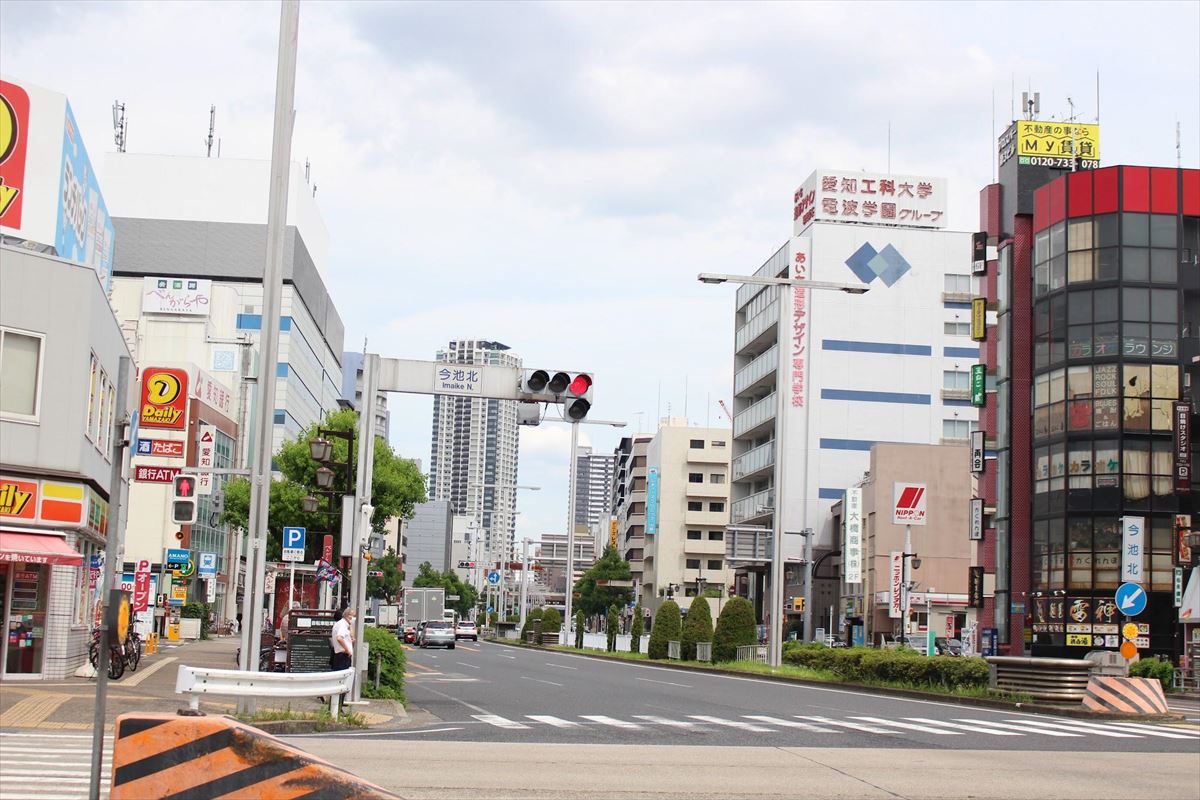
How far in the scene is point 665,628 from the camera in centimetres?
5372

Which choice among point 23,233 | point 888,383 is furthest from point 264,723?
point 888,383

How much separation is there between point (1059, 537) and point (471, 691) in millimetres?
32276

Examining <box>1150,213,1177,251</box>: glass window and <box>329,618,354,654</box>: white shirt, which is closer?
<box>329,618,354,654</box>: white shirt

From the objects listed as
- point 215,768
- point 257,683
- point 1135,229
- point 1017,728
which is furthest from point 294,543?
point 1135,229

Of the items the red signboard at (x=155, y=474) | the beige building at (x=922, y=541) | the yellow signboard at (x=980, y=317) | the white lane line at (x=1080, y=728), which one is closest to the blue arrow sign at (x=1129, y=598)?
the white lane line at (x=1080, y=728)

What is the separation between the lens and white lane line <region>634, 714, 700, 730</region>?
2072 centimetres

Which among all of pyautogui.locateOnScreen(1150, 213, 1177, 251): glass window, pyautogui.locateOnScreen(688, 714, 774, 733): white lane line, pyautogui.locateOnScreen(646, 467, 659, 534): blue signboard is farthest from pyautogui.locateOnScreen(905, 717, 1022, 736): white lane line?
pyautogui.locateOnScreen(646, 467, 659, 534): blue signboard

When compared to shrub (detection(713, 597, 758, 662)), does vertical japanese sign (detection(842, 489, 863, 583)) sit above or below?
above

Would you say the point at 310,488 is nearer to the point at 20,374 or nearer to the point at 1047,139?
→ the point at 20,374

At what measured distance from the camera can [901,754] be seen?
16.7m

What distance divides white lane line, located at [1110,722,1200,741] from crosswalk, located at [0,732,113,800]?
15.6 meters

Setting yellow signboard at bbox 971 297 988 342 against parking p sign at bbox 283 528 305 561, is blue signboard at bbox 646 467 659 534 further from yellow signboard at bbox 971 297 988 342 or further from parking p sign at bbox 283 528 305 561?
parking p sign at bbox 283 528 305 561

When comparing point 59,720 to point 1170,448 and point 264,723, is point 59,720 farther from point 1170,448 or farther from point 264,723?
point 1170,448

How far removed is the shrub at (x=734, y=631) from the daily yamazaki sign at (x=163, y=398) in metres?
24.5
